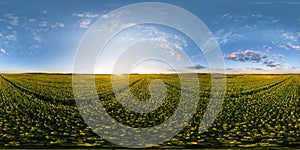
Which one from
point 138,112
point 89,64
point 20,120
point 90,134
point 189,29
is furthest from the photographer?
point 138,112

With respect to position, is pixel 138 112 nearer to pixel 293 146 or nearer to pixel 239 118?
pixel 239 118

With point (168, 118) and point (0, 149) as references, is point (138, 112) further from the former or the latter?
point (0, 149)

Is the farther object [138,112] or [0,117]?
[138,112]

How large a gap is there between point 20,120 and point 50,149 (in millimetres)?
7200

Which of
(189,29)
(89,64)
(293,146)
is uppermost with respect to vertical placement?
(189,29)

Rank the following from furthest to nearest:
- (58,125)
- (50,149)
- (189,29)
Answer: (58,125)
(189,29)
(50,149)

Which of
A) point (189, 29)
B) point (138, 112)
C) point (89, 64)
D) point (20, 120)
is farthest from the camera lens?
point (138, 112)

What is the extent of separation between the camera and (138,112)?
22516 millimetres

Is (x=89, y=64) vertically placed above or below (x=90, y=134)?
above

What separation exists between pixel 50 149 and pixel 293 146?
7902mm

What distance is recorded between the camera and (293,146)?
1444 centimetres

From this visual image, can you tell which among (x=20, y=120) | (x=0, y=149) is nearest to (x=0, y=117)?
(x=20, y=120)

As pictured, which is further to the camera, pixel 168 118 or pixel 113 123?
pixel 168 118

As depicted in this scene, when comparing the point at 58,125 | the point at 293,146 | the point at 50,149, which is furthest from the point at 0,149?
the point at 293,146
